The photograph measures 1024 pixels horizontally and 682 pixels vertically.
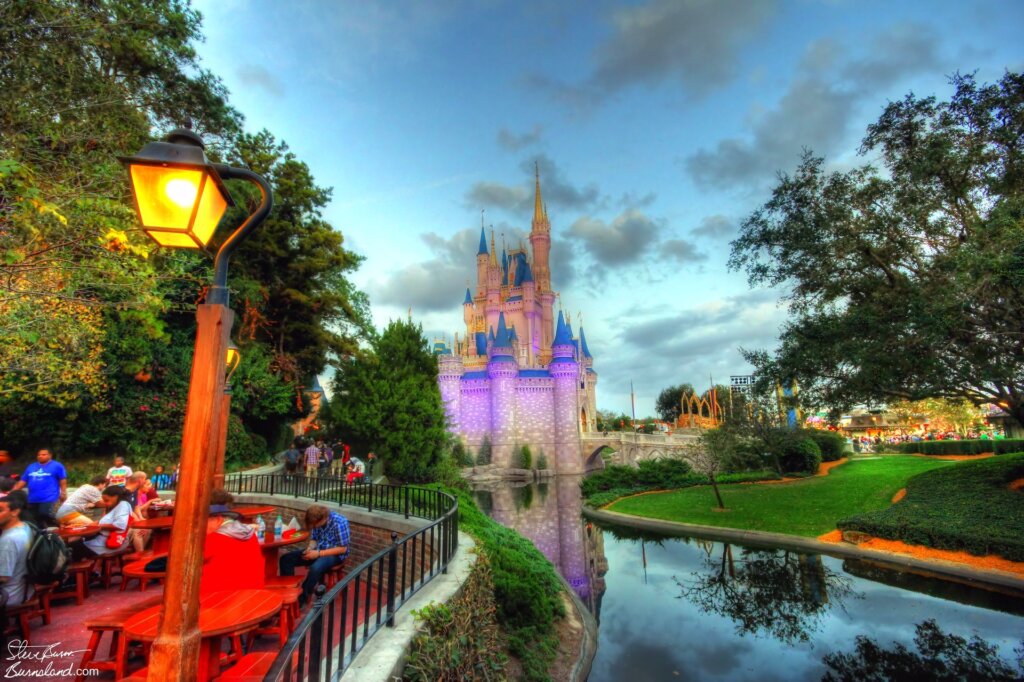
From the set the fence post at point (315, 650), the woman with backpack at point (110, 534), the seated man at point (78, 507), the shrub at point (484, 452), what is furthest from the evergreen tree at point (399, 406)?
the shrub at point (484, 452)

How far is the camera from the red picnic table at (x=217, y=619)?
10.6 ft

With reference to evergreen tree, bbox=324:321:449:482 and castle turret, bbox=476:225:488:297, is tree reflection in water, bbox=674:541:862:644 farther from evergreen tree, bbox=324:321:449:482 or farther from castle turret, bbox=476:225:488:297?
castle turret, bbox=476:225:488:297

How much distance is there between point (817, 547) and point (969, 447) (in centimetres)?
2761

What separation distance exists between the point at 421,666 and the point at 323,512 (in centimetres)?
252

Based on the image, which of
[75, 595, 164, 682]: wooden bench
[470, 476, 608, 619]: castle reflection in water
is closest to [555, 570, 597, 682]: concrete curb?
[470, 476, 608, 619]: castle reflection in water

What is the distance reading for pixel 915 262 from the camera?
47.0ft

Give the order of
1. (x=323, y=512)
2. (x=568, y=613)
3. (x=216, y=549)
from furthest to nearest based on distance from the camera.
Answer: (x=568, y=613)
(x=323, y=512)
(x=216, y=549)

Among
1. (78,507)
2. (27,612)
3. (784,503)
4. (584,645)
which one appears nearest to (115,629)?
(27,612)

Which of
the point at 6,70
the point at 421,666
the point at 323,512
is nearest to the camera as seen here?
the point at 421,666

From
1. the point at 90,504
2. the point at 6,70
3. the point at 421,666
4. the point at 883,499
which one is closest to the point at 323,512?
the point at 421,666

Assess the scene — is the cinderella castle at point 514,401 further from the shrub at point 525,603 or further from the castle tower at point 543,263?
the shrub at point 525,603

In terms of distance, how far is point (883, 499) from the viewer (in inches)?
683

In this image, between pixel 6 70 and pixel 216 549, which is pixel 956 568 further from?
pixel 6 70

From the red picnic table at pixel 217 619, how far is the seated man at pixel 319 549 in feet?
6.39
